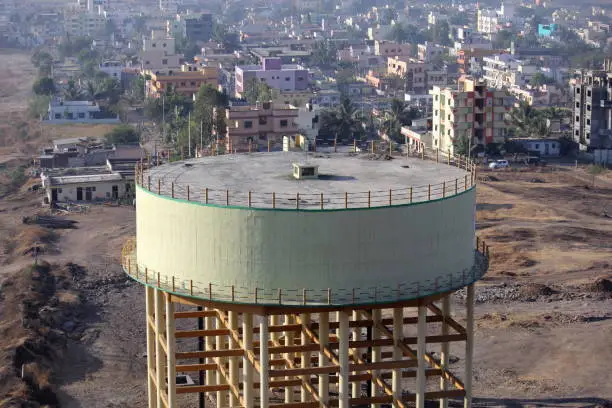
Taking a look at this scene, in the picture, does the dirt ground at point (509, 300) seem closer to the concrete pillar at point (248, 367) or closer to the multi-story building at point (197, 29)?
the concrete pillar at point (248, 367)

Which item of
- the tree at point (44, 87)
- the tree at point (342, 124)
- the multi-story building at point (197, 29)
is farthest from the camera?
the multi-story building at point (197, 29)

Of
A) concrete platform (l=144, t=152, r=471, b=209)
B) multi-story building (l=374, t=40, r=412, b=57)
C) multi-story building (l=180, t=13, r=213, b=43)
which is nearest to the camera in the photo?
concrete platform (l=144, t=152, r=471, b=209)

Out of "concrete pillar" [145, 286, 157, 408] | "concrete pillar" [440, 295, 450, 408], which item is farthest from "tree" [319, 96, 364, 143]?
"concrete pillar" [440, 295, 450, 408]

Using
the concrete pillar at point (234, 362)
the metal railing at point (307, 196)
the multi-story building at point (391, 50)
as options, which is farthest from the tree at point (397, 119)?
the metal railing at point (307, 196)

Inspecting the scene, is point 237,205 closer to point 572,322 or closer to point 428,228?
point 428,228

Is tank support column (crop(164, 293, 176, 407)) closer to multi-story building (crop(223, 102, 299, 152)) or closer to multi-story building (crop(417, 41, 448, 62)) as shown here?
multi-story building (crop(223, 102, 299, 152))

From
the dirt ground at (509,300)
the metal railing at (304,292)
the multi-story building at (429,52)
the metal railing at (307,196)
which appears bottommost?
the dirt ground at (509,300)
